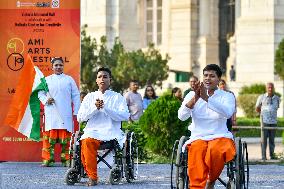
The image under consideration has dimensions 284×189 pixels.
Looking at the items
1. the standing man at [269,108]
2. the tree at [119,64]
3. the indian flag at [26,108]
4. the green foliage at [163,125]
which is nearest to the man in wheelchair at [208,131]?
the indian flag at [26,108]

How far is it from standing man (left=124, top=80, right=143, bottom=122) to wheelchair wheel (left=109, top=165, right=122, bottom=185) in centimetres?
809

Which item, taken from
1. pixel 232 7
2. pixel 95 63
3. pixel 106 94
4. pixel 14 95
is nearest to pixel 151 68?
pixel 95 63

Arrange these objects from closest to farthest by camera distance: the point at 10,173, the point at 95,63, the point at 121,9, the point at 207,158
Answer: the point at 207,158, the point at 10,173, the point at 95,63, the point at 121,9

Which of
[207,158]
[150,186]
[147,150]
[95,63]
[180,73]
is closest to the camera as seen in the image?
[207,158]

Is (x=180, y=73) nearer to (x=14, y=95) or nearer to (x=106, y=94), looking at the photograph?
(x=14, y=95)

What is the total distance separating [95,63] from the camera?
40906mm

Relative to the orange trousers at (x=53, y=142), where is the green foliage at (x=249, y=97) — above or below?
below

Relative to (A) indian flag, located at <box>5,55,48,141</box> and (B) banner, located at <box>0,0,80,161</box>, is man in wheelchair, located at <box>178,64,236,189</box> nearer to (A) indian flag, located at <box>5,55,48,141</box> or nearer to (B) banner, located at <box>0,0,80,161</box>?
(A) indian flag, located at <box>5,55,48,141</box>

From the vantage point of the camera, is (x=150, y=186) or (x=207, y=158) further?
(x=150, y=186)

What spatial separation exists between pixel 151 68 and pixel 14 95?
920 inches

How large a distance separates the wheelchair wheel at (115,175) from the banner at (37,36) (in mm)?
4034

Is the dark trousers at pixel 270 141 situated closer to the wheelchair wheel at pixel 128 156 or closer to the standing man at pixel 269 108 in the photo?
the standing man at pixel 269 108

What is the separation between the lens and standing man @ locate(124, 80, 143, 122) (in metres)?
23.8

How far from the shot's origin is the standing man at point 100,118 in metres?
15.3
